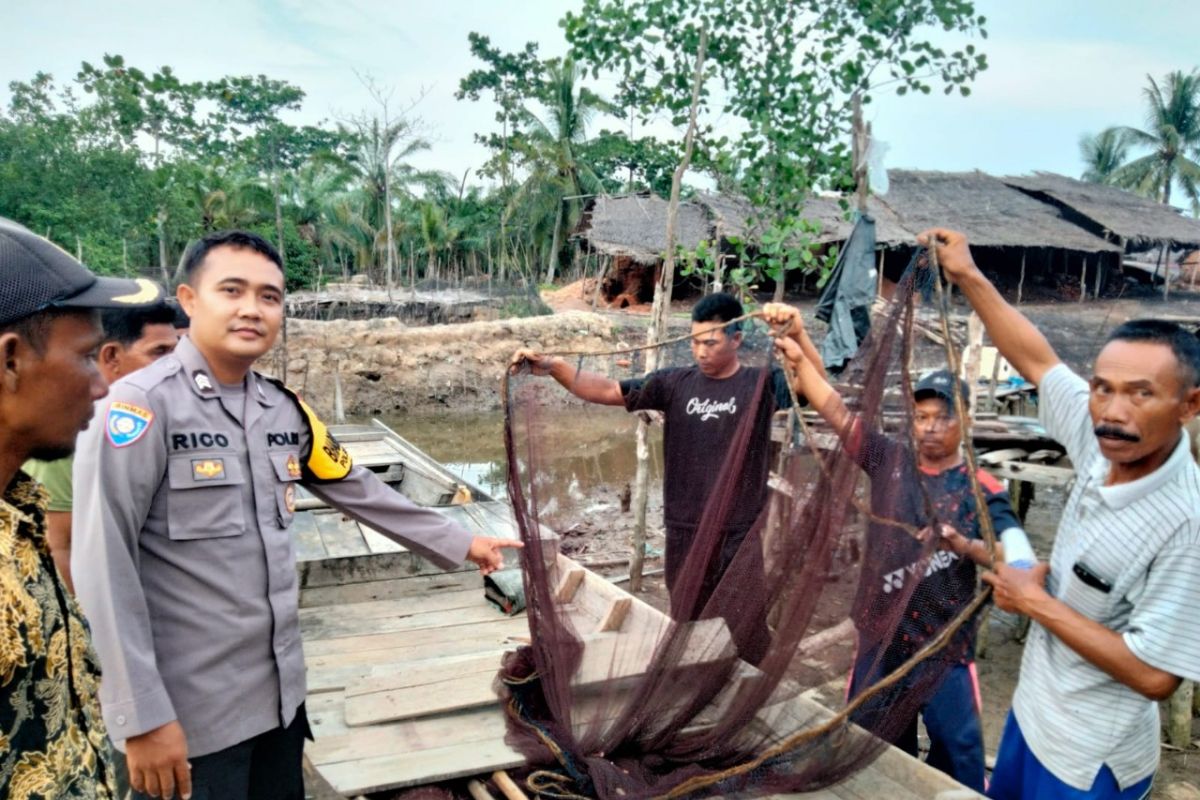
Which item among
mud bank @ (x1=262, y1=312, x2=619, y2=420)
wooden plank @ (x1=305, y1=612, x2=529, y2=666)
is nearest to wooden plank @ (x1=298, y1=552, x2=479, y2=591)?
wooden plank @ (x1=305, y1=612, x2=529, y2=666)

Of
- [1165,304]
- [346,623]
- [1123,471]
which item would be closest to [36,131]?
[346,623]

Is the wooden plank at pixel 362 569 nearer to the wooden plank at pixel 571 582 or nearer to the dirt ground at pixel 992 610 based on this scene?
the dirt ground at pixel 992 610

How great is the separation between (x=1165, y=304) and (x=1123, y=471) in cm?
2442

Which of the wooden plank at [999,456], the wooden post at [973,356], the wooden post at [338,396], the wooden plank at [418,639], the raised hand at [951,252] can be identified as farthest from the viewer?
the wooden post at [338,396]

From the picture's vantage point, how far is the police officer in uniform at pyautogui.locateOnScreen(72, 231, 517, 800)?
160cm

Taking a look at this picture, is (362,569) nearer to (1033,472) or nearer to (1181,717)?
(1033,472)

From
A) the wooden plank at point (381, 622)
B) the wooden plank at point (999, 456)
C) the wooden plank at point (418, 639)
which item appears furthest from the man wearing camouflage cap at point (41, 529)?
the wooden plank at point (999, 456)

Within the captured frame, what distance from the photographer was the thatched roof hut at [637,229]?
2009 centimetres

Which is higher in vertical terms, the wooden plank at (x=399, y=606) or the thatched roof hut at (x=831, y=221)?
the thatched roof hut at (x=831, y=221)

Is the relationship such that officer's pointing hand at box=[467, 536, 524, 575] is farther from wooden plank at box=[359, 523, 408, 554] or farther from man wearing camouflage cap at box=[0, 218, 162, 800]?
wooden plank at box=[359, 523, 408, 554]

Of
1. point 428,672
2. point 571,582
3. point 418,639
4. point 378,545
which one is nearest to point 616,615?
point 571,582

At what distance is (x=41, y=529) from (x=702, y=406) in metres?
2.45

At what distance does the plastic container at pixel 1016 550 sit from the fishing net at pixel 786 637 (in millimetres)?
117

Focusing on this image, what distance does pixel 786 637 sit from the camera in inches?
88.5
